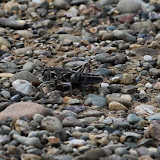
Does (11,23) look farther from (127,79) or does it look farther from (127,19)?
(127,79)

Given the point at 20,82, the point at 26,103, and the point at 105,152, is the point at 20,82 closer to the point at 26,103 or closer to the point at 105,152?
the point at 26,103

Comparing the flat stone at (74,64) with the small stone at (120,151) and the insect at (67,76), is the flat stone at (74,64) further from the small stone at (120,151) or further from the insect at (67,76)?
the small stone at (120,151)

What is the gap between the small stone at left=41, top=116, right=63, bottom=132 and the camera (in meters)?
5.03

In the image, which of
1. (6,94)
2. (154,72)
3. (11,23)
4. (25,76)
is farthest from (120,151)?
(11,23)

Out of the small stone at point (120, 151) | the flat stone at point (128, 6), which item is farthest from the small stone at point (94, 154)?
the flat stone at point (128, 6)

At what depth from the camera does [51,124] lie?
5055 millimetres

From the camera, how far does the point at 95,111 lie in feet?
18.7

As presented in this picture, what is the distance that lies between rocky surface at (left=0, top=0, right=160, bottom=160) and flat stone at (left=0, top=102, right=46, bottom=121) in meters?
Result: 0.01

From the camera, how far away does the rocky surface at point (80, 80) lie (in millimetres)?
4785

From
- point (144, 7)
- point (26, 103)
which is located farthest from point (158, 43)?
point (26, 103)

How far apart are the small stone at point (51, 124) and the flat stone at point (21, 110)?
0.91 feet

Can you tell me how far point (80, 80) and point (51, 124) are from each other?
4.55ft

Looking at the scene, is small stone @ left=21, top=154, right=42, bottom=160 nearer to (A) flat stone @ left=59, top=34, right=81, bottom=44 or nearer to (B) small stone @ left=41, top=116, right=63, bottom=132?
(B) small stone @ left=41, top=116, right=63, bottom=132

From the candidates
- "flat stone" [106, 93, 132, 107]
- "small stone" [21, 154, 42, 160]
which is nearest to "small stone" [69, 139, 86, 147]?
"small stone" [21, 154, 42, 160]
